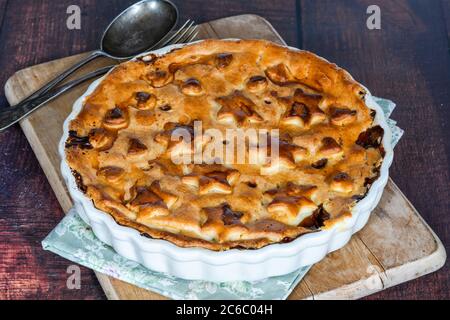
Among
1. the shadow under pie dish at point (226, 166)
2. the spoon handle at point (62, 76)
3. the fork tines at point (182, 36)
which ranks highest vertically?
the shadow under pie dish at point (226, 166)

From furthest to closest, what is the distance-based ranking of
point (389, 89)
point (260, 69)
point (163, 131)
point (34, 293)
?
1. point (389, 89)
2. point (260, 69)
3. point (163, 131)
4. point (34, 293)

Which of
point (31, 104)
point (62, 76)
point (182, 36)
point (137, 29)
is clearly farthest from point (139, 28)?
point (31, 104)

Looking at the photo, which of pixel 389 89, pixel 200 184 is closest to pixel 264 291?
pixel 200 184

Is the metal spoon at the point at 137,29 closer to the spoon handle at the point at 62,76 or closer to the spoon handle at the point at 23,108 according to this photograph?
the spoon handle at the point at 62,76

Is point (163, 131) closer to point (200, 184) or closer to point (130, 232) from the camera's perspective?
point (200, 184)

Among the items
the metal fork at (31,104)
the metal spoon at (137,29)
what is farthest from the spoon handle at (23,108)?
the metal spoon at (137,29)

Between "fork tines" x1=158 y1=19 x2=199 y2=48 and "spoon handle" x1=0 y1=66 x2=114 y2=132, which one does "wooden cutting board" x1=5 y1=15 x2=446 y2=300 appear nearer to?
"spoon handle" x1=0 y1=66 x2=114 y2=132
